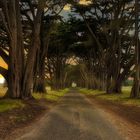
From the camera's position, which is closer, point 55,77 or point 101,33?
point 101,33

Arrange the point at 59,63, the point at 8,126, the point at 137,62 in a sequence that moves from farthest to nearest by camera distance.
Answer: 1. the point at 59,63
2. the point at 137,62
3. the point at 8,126

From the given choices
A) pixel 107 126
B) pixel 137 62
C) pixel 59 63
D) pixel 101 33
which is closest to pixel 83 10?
pixel 101 33

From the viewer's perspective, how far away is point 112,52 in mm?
48062

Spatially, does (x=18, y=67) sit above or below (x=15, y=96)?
above

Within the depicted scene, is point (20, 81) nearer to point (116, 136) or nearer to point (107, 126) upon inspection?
point (107, 126)

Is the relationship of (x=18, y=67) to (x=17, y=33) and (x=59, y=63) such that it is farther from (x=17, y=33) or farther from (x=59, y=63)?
(x=59, y=63)

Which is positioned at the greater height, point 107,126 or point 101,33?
point 101,33

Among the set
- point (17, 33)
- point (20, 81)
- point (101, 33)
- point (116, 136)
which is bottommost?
point (116, 136)

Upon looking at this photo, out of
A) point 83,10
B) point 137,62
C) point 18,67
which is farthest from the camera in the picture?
Result: point 83,10

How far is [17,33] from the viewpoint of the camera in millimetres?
27734

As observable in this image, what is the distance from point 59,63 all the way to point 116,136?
203ft

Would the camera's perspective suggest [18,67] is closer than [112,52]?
Yes

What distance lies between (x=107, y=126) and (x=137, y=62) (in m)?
20.1

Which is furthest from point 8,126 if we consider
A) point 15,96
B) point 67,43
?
point 67,43
